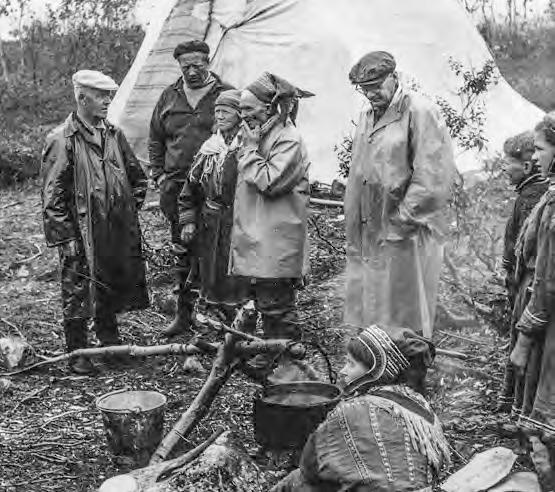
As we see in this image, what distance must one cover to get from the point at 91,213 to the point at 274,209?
1185mm

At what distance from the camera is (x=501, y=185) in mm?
8930

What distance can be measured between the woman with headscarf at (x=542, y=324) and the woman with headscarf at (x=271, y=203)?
1.50 metres

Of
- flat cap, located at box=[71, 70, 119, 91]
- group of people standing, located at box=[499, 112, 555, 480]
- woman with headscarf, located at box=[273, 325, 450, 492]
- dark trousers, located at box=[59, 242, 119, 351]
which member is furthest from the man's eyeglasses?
woman with headscarf, located at box=[273, 325, 450, 492]

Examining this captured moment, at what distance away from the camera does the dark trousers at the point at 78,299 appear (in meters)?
5.15

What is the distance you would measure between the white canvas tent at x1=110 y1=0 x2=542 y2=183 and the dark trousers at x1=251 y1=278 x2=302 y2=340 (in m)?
4.57

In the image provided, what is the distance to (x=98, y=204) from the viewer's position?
514 cm

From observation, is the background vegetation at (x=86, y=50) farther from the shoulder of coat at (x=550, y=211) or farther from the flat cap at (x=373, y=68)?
the shoulder of coat at (x=550, y=211)

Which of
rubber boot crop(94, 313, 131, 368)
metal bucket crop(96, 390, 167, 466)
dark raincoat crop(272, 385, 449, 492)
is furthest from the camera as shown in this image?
rubber boot crop(94, 313, 131, 368)

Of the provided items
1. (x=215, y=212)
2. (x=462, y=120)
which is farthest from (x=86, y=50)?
(x=215, y=212)

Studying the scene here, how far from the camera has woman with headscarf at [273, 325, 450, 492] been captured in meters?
2.42

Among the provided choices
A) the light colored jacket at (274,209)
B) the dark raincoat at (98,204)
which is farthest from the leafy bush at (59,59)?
the light colored jacket at (274,209)

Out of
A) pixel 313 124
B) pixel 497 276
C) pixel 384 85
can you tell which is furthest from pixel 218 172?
pixel 313 124

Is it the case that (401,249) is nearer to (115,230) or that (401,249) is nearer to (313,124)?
(115,230)

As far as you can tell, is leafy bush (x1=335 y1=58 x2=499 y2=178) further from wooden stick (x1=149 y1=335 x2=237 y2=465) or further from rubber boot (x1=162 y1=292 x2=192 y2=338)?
wooden stick (x1=149 y1=335 x2=237 y2=465)
